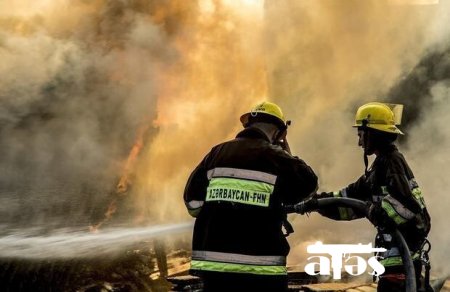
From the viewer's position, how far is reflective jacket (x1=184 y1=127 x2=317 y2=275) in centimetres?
271

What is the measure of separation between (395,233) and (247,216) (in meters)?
1.25

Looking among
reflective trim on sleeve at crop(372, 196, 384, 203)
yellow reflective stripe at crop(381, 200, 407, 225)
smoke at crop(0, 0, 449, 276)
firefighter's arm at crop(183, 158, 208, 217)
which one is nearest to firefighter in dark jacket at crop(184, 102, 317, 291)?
firefighter's arm at crop(183, 158, 208, 217)

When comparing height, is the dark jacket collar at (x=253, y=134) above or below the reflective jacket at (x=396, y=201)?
above

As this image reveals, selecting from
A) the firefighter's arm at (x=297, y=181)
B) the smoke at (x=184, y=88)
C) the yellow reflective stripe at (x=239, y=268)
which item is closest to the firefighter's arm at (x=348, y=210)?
the firefighter's arm at (x=297, y=181)

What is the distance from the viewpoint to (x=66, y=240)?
1022 centimetres

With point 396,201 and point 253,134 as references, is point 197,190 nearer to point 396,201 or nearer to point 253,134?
point 253,134

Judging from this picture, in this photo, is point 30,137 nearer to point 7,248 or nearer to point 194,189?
point 7,248

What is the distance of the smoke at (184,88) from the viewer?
9984mm

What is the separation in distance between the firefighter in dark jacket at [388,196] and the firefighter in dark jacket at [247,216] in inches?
32.7

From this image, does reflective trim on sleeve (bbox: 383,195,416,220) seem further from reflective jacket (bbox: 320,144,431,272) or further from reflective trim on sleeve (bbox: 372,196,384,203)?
reflective trim on sleeve (bbox: 372,196,384,203)

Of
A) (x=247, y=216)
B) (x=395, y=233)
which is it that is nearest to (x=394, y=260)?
(x=395, y=233)

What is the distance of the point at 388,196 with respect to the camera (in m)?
3.30

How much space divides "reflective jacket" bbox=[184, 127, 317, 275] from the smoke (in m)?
6.53

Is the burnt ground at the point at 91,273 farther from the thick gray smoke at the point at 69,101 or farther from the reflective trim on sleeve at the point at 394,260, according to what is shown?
the reflective trim on sleeve at the point at 394,260
